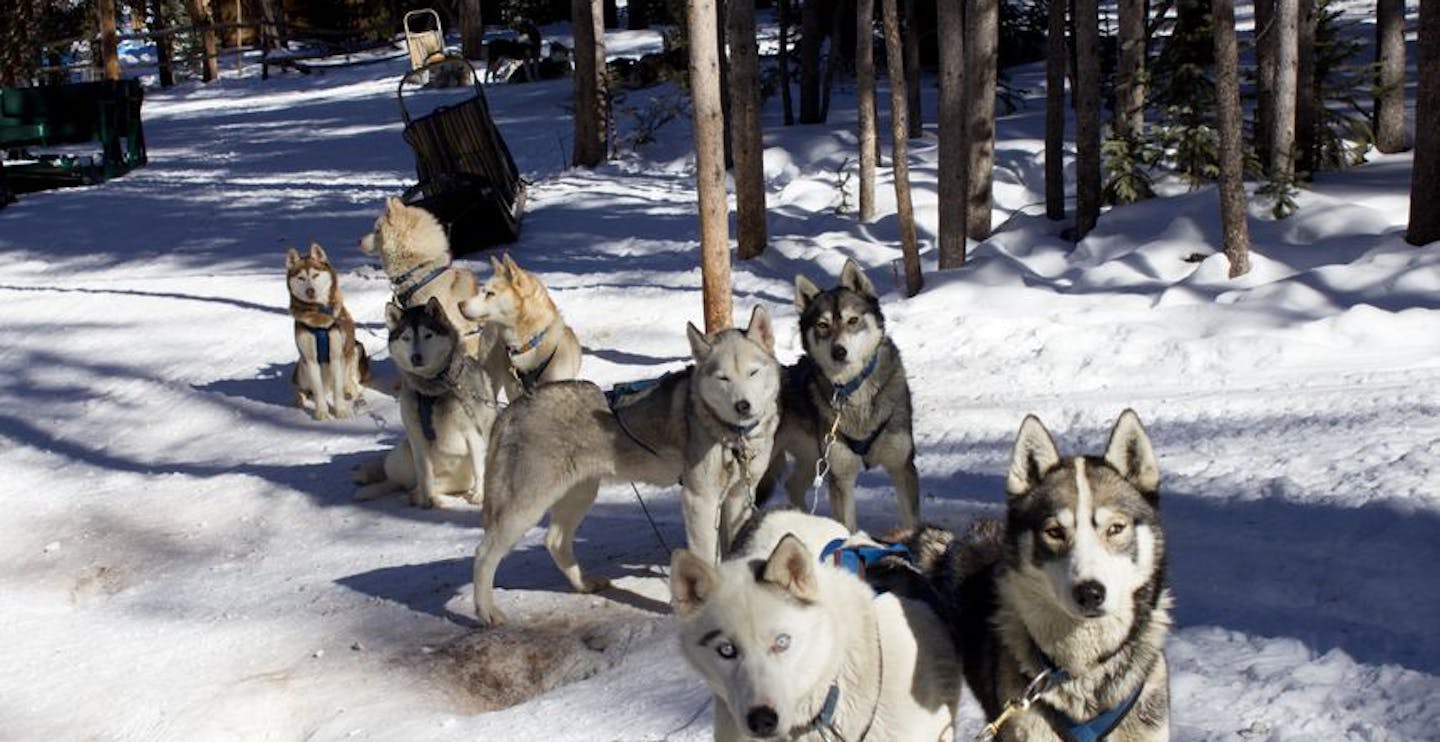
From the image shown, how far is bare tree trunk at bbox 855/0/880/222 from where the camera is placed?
15109 mm

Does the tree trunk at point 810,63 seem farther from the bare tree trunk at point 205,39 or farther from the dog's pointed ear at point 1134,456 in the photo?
the bare tree trunk at point 205,39

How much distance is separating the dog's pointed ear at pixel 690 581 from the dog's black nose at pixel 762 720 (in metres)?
0.35

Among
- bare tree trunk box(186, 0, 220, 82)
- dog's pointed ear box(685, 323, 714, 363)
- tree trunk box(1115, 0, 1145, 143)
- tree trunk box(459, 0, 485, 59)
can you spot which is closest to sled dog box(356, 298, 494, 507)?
dog's pointed ear box(685, 323, 714, 363)

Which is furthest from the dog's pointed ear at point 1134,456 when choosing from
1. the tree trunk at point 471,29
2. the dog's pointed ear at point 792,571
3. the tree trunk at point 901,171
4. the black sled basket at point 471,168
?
the tree trunk at point 471,29

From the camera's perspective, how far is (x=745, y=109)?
1384 centimetres

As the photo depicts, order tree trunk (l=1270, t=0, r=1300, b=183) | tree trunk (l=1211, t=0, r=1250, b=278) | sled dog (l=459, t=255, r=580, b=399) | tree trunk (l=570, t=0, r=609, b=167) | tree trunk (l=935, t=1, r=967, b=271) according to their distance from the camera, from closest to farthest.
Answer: sled dog (l=459, t=255, r=580, b=399)
tree trunk (l=1211, t=0, r=1250, b=278)
tree trunk (l=1270, t=0, r=1300, b=183)
tree trunk (l=935, t=1, r=967, b=271)
tree trunk (l=570, t=0, r=609, b=167)

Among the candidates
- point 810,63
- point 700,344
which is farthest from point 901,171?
point 810,63

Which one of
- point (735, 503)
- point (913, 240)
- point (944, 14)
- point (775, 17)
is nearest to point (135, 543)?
point (735, 503)

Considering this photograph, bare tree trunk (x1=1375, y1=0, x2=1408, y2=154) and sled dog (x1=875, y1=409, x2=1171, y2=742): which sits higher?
bare tree trunk (x1=1375, y1=0, x2=1408, y2=154)

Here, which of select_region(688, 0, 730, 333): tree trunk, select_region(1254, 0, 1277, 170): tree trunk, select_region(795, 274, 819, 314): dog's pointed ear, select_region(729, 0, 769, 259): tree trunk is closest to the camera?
select_region(795, 274, 819, 314): dog's pointed ear

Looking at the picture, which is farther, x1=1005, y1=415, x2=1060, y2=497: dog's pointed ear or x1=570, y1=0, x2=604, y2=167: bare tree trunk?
x1=570, y1=0, x2=604, y2=167: bare tree trunk

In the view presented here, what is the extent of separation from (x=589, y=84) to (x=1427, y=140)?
1340 centimetres

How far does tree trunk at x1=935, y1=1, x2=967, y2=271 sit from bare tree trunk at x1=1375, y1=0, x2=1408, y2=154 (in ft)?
16.0

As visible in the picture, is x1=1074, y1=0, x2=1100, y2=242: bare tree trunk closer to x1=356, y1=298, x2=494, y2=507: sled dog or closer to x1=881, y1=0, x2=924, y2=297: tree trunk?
x1=881, y1=0, x2=924, y2=297: tree trunk
